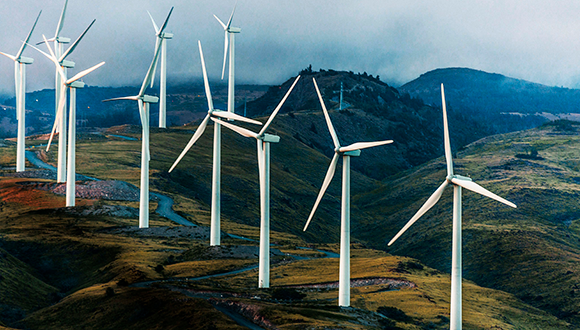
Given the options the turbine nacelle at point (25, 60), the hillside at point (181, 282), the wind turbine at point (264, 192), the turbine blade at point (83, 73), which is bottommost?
the hillside at point (181, 282)

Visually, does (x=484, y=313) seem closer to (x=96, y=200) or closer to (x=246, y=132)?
(x=246, y=132)

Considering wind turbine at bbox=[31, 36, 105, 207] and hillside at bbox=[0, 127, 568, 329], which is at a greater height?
wind turbine at bbox=[31, 36, 105, 207]

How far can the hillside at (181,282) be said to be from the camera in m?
85.9

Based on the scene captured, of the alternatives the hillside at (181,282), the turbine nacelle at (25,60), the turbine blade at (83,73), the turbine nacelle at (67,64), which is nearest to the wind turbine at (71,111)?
the turbine blade at (83,73)

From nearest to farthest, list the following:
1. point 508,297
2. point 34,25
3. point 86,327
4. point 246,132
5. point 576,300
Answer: point 86,327 → point 246,132 → point 508,297 → point 576,300 → point 34,25

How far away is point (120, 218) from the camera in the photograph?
169 m

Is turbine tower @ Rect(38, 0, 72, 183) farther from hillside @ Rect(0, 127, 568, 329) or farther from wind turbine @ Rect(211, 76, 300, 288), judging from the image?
wind turbine @ Rect(211, 76, 300, 288)

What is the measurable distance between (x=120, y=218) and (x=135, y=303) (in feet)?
273

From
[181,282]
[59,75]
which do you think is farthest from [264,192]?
[59,75]

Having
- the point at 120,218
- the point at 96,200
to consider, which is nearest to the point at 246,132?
the point at 120,218

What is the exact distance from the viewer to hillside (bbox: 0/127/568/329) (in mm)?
85875

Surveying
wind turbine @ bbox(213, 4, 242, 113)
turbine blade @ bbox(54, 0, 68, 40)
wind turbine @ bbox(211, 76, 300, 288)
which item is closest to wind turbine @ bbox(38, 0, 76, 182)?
turbine blade @ bbox(54, 0, 68, 40)

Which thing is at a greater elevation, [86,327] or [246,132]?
[246,132]

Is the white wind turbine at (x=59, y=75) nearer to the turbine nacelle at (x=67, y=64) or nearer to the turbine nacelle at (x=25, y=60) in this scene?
the turbine nacelle at (x=67, y=64)
